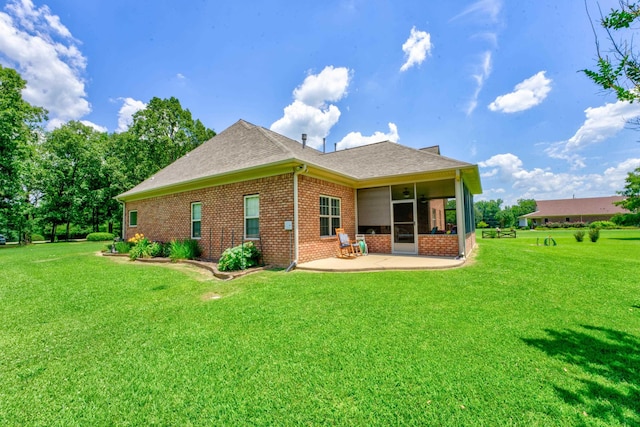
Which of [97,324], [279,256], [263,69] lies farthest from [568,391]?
[263,69]

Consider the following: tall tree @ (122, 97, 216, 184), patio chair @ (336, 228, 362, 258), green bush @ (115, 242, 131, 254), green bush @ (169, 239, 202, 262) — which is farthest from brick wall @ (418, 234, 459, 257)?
tall tree @ (122, 97, 216, 184)

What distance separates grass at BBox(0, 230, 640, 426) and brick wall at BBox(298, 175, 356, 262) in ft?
8.30

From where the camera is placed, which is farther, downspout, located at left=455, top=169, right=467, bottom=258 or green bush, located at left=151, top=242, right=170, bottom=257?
green bush, located at left=151, top=242, right=170, bottom=257

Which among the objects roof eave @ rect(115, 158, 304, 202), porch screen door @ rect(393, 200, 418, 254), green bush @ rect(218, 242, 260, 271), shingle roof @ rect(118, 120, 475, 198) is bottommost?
green bush @ rect(218, 242, 260, 271)

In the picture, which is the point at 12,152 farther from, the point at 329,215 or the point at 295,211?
the point at 329,215

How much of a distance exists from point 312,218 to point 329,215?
3.92 feet

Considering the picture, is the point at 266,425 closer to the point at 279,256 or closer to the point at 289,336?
the point at 289,336

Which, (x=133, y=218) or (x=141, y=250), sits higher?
(x=133, y=218)

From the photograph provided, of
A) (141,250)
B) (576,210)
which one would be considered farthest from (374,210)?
(576,210)

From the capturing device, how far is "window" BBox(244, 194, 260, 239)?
28.0ft

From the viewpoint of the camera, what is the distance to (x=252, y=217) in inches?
339

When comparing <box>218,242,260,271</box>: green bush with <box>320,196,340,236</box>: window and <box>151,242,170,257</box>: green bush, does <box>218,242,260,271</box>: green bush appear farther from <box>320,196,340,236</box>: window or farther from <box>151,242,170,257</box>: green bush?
<box>151,242,170,257</box>: green bush

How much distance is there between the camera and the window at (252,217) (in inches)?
336

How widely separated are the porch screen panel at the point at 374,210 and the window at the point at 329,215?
1.52 m
